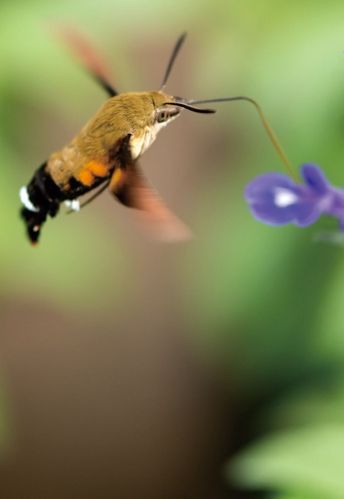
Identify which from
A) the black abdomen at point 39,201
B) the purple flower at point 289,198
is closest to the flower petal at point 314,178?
the purple flower at point 289,198

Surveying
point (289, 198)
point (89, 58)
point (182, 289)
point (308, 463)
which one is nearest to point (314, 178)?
point (289, 198)

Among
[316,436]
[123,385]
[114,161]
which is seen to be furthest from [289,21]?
[123,385]

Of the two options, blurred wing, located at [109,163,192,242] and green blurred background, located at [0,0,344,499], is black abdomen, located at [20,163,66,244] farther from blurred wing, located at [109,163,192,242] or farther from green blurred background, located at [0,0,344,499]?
green blurred background, located at [0,0,344,499]

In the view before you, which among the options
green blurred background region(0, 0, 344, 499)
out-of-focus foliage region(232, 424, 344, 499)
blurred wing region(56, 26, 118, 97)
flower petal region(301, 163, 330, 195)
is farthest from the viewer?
green blurred background region(0, 0, 344, 499)

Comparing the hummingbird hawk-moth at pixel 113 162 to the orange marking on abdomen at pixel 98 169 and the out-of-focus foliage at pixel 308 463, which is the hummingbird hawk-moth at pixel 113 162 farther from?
the out-of-focus foliage at pixel 308 463

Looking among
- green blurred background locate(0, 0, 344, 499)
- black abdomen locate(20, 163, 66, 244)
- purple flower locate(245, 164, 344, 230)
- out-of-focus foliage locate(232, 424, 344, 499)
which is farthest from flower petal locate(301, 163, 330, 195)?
out-of-focus foliage locate(232, 424, 344, 499)

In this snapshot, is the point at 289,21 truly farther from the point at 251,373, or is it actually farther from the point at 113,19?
the point at 251,373
